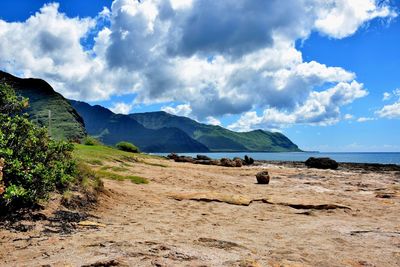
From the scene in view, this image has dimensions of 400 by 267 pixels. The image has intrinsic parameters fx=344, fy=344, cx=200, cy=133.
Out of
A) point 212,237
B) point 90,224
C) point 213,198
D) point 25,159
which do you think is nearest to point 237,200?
point 213,198

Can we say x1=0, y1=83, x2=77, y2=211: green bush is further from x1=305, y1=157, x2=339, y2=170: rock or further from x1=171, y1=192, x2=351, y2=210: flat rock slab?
x1=305, y1=157, x2=339, y2=170: rock

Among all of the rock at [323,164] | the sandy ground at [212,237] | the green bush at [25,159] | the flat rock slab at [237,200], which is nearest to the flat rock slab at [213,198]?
the flat rock slab at [237,200]

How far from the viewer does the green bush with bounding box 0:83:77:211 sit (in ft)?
28.4

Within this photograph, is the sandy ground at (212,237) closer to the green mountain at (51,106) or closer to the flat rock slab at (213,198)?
the flat rock slab at (213,198)

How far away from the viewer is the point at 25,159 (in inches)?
372

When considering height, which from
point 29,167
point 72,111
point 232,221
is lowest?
point 232,221

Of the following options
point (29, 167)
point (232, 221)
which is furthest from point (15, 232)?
point (232, 221)

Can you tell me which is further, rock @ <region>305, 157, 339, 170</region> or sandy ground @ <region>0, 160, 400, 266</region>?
rock @ <region>305, 157, 339, 170</region>

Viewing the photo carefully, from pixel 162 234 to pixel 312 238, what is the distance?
3835mm

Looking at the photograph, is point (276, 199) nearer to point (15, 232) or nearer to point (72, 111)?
point (15, 232)

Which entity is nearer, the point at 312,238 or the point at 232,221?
the point at 312,238

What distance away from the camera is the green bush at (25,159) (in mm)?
8656

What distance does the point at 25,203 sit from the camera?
903 cm

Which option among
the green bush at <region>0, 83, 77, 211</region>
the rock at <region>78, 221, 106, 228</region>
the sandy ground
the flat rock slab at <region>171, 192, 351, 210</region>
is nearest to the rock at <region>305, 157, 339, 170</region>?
the sandy ground
